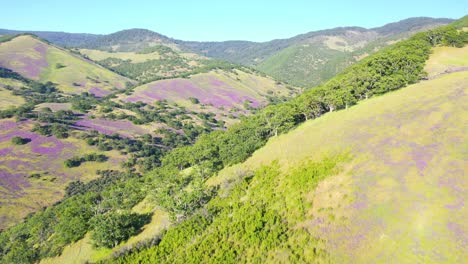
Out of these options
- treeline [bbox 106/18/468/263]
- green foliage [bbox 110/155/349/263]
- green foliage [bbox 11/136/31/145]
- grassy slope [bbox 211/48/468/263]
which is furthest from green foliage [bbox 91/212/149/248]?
green foliage [bbox 11/136/31/145]

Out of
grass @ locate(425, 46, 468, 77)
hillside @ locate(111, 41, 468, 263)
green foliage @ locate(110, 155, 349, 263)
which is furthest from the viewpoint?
grass @ locate(425, 46, 468, 77)

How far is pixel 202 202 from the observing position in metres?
55.1

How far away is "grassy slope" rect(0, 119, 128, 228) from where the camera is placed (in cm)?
8512

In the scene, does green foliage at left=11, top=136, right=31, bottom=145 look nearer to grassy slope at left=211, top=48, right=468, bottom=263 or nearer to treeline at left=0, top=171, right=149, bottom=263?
treeline at left=0, top=171, right=149, bottom=263

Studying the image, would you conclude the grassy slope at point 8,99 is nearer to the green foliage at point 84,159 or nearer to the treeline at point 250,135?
the green foliage at point 84,159

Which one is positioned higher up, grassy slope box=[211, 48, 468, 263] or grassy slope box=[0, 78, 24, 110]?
grassy slope box=[211, 48, 468, 263]

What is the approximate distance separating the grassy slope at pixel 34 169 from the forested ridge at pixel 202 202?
A: 5.93 m

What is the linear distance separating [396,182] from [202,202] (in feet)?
99.8

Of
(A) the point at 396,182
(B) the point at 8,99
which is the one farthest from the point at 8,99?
(A) the point at 396,182

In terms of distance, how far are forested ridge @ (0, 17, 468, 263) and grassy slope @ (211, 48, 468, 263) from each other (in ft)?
12.3

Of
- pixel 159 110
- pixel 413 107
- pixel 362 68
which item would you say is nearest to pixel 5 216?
pixel 413 107

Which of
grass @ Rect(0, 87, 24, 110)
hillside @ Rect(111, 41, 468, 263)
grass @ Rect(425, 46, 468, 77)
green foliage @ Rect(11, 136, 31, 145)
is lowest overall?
green foliage @ Rect(11, 136, 31, 145)

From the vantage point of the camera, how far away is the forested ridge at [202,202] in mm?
39938

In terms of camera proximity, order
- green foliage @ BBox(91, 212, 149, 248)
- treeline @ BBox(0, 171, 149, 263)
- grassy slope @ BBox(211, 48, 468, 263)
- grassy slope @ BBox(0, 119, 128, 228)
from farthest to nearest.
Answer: grassy slope @ BBox(0, 119, 128, 228) → treeline @ BBox(0, 171, 149, 263) → green foliage @ BBox(91, 212, 149, 248) → grassy slope @ BBox(211, 48, 468, 263)
